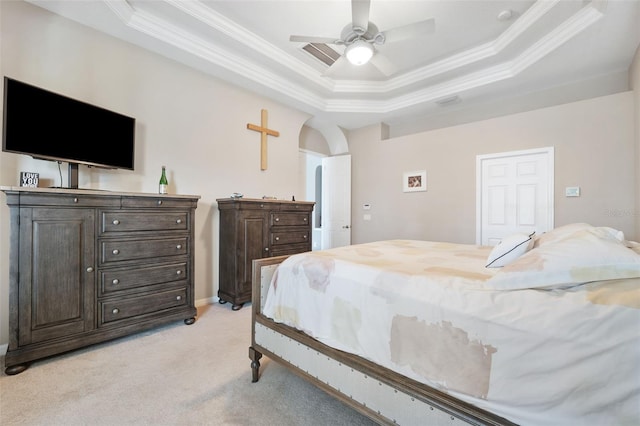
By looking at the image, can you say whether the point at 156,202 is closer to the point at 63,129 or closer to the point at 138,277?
the point at 138,277

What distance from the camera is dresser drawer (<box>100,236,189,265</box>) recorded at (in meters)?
2.11

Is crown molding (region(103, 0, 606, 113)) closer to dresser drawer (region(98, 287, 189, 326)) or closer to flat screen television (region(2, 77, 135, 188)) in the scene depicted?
flat screen television (region(2, 77, 135, 188))

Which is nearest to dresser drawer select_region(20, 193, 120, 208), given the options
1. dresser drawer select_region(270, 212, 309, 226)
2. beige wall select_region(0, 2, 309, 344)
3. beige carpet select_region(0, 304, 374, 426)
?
beige wall select_region(0, 2, 309, 344)

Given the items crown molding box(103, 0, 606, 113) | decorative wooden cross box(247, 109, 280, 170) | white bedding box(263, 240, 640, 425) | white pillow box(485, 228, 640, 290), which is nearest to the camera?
white bedding box(263, 240, 640, 425)

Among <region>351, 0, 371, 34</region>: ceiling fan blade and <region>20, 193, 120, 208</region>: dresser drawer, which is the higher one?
<region>351, 0, 371, 34</region>: ceiling fan blade

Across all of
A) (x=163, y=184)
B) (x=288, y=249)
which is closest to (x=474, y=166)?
(x=288, y=249)

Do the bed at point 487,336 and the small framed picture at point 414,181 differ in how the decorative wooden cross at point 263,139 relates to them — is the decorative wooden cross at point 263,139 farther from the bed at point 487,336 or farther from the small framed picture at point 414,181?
the bed at point 487,336

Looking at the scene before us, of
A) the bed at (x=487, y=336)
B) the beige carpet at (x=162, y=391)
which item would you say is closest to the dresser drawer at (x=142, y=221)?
the beige carpet at (x=162, y=391)

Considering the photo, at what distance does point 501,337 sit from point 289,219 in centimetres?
284

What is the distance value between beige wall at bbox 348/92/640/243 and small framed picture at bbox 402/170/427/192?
2.8 inches

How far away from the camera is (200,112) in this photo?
3.19m

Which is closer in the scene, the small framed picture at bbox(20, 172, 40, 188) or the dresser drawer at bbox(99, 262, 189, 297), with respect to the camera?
the small framed picture at bbox(20, 172, 40, 188)

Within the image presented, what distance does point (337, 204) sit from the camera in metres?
5.29

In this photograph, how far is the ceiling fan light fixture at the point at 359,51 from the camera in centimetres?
237
